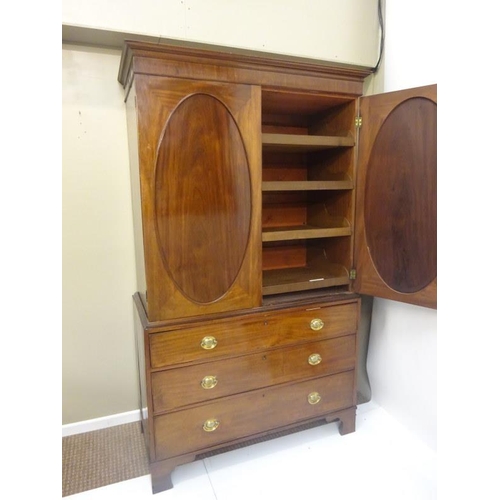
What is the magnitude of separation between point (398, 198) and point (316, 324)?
0.69m

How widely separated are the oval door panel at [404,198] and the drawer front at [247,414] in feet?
2.07

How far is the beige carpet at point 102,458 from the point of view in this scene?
5.01 ft

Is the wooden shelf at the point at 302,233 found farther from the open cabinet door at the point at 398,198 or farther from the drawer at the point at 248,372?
the drawer at the point at 248,372

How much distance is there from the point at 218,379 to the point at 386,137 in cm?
131

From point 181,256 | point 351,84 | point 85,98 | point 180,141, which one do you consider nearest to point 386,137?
point 351,84

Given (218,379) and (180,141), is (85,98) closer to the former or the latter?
(180,141)

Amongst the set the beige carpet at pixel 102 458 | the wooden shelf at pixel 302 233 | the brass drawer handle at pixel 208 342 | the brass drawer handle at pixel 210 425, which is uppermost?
the wooden shelf at pixel 302 233

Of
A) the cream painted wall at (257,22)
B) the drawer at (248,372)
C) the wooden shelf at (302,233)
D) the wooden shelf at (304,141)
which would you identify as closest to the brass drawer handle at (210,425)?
the drawer at (248,372)

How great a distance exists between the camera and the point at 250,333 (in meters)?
1.53

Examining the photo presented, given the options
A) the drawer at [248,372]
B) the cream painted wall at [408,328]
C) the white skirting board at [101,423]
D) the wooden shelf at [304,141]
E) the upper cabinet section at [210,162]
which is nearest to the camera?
the upper cabinet section at [210,162]

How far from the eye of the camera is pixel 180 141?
1.34 metres

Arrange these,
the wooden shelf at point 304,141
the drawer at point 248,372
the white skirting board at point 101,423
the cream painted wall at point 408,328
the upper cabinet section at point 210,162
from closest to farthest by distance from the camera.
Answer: the upper cabinet section at point 210,162
the drawer at point 248,372
the wooden shelf at point 304,141
the cream painted wall at point 408,328
the white skirting board at point 101,423

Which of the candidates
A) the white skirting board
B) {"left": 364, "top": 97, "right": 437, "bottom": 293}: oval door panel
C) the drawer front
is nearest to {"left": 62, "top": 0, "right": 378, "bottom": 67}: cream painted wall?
{"left": 364, "top": 97, "right": 437, "bottom": 293}: oval door panel

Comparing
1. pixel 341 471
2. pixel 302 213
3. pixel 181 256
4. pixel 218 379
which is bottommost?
pixel 341 471
